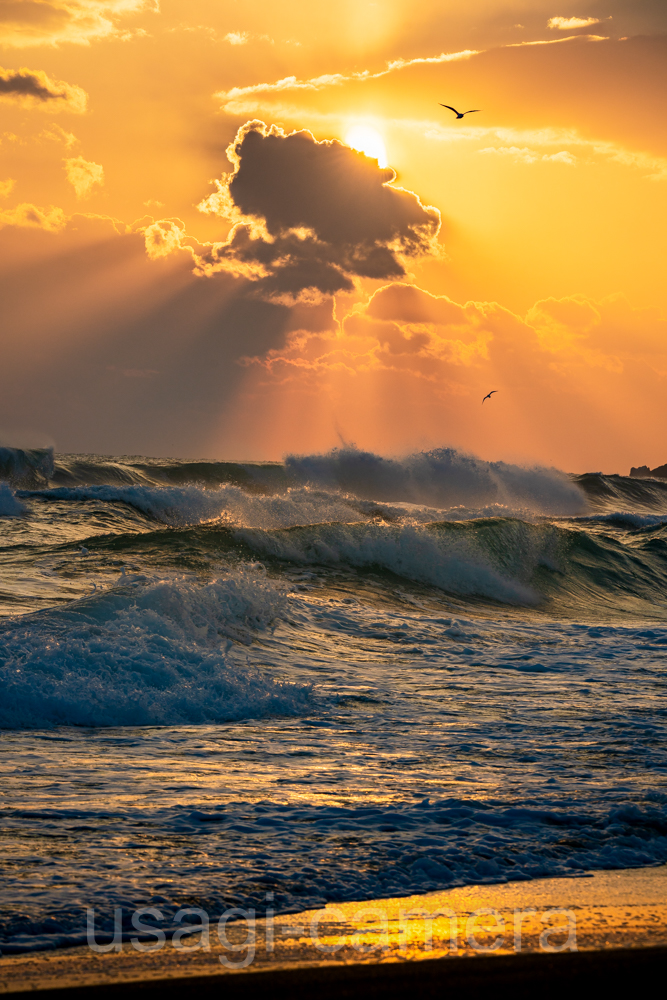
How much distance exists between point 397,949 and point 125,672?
504cm

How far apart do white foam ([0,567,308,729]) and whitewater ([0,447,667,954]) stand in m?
0.03

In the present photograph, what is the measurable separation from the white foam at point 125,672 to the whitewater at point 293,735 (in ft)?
0.08

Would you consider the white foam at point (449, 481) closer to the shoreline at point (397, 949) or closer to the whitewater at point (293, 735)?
the whitewater at point (293, 735)

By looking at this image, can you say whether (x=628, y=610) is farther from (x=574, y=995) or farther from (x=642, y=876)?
(x=574, y=995)

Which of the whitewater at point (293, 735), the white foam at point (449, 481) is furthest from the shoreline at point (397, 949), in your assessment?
the white foam at point (449, 481)

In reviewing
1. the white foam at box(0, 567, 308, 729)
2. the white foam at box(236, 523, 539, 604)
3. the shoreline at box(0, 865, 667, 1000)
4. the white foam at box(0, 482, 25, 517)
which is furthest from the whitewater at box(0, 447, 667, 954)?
the white foam at box(0, 482, 25, 517)

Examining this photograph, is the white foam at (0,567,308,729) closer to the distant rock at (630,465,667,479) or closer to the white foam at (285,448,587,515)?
the white foam at (285,448,587,515)

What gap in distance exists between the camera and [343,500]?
29328 mm

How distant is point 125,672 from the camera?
7520mm

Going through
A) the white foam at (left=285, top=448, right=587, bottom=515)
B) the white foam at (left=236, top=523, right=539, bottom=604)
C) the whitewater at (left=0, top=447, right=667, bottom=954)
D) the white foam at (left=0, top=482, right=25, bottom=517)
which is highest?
the white foam at (left=285, top=448, right=587, bottom=515)

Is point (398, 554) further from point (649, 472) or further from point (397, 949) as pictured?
point (649, 472)

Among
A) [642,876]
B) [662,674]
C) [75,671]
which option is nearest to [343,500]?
[662,674]

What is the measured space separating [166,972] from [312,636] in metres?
8.27

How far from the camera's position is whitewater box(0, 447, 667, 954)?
13.0 feet
